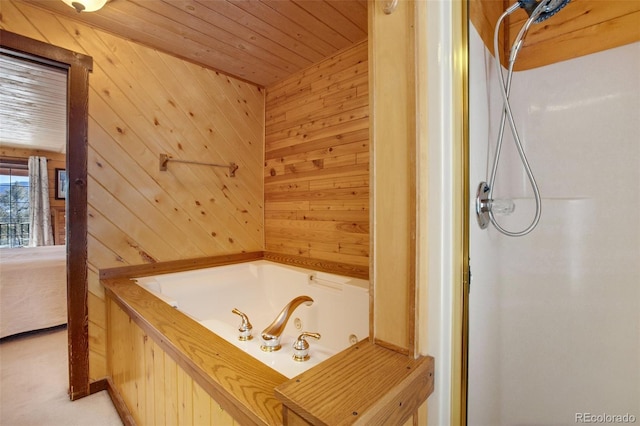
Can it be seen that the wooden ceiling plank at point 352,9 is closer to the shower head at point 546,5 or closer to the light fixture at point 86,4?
the shower head at point 546,5

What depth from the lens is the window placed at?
18.2 ft

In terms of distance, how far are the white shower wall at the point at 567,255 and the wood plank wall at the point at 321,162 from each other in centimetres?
84

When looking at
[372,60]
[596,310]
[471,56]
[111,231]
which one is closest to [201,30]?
[111,231]

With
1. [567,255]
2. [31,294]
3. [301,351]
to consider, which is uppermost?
[567,255]

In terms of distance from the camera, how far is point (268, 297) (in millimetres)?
2264

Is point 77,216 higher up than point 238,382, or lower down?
higher up

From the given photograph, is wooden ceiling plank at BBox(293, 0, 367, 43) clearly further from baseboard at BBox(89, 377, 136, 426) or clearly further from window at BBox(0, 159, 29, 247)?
window at BBox(0, 159, 29, 247)

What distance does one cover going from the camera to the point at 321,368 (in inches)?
25.9

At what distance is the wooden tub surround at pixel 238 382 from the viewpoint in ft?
1.81

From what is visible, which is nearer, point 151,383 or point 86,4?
point 151,383

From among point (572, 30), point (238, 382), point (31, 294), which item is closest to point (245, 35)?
point (572, 30)

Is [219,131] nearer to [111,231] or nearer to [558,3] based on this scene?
[111,231]

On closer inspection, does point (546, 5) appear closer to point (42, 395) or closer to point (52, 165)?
point (42, 395)

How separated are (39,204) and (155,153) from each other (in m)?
5.55
